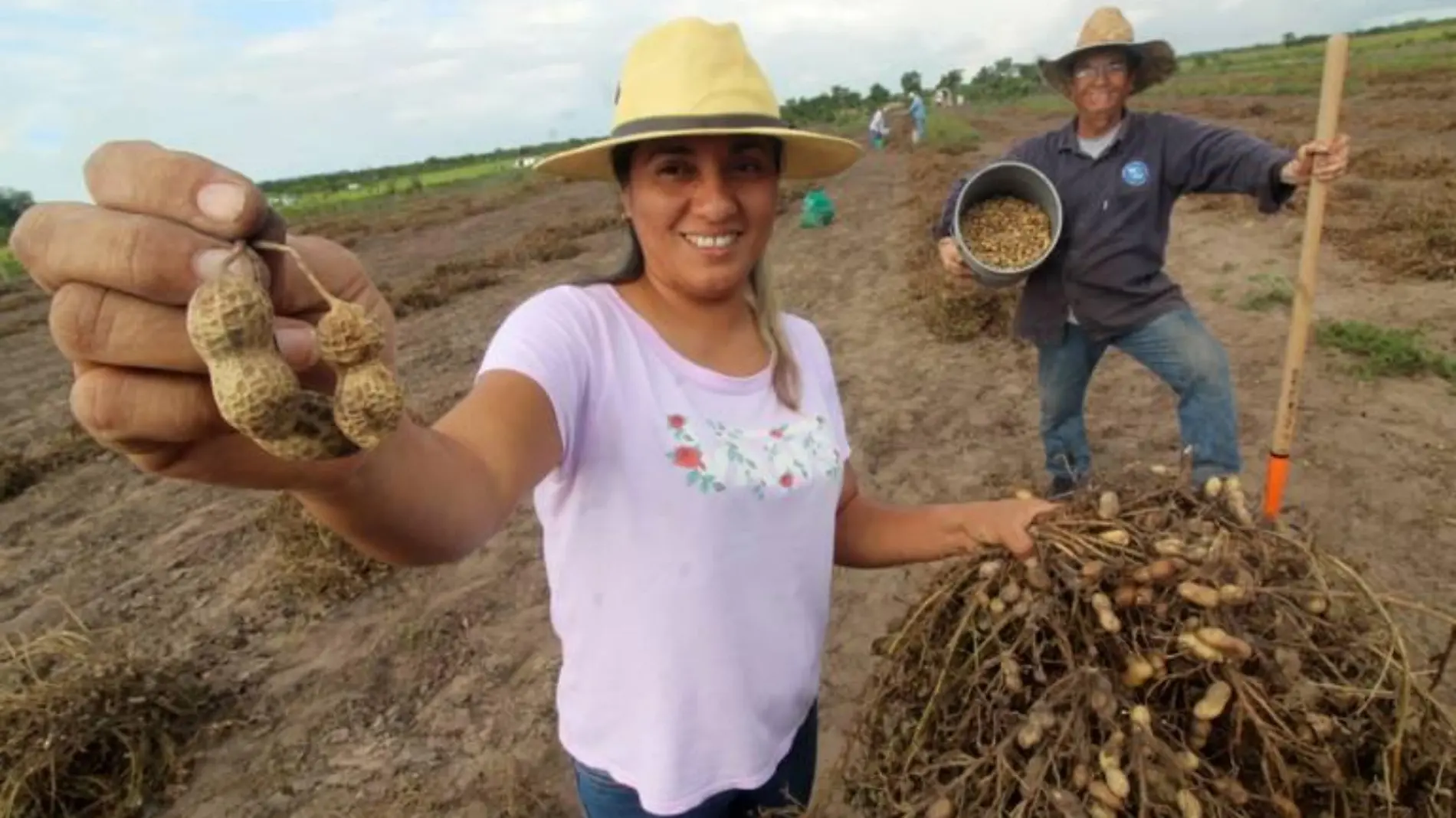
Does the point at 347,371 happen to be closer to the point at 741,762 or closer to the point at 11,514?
the point at 741,762

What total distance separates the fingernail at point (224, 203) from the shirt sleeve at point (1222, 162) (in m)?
3.68

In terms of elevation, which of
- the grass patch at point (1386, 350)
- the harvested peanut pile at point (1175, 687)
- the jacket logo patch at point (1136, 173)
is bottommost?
the grass patch at point (1386, 350)

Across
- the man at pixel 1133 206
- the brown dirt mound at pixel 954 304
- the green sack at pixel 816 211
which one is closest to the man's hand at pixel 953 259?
the man at pixel 1133 206

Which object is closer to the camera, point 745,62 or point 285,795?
point 745,62

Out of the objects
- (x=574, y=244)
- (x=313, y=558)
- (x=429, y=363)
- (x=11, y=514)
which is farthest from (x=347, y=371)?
(x=574, y=244)

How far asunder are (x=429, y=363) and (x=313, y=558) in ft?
13.8

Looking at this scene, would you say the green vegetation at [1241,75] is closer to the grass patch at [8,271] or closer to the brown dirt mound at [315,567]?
the brown dirt mound at [315,567]

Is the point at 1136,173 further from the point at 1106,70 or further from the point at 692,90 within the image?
the point at 692,90

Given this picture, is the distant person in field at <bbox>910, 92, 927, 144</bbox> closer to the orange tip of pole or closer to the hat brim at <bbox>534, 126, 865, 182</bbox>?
the orange tip of pole

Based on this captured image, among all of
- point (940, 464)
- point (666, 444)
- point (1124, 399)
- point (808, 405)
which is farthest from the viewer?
point (1124, 399)

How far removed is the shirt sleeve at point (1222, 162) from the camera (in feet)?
11.9

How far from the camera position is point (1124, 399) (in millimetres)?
6102

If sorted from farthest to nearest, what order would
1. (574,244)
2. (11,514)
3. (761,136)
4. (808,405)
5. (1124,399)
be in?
(574,244) < (11,514) < (1124,399) < (808,405) < (761,136)

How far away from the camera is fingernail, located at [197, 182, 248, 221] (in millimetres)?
754
